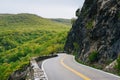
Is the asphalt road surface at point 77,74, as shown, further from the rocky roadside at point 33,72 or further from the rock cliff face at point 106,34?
the rock cliff face at point 106,34

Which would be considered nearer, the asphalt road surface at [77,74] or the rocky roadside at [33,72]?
the rocky roadside at [33,72]

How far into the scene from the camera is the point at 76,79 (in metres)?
18.8

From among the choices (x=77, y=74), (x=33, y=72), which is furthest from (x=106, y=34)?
(x=33, y=72)

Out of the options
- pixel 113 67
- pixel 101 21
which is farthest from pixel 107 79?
pixel 101 21

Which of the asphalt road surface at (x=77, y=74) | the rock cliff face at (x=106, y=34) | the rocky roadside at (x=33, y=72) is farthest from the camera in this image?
the rock cliff face at (x=106, y=34)

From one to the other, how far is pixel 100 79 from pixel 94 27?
92.3 feet

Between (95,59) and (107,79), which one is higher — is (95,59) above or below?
below

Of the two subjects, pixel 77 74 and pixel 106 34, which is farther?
pixel 106 34

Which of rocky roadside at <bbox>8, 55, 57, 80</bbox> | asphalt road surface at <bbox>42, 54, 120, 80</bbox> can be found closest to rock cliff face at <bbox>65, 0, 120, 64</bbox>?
asphalt road surface at <bbox>42, 54, 120, 80</bbox>

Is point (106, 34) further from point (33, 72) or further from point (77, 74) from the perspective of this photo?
point (33, 72)

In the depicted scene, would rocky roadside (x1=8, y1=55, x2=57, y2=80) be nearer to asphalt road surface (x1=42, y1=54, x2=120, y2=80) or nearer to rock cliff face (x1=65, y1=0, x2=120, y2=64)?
asphalt road surface (x1=42, y1=54, x2=120, y2=80)

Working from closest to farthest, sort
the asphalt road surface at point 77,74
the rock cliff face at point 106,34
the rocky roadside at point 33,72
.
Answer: the rocky roadside at point 33,72 < the asphalt road surface at point 77,74 < the rock cliff face at point 106,34

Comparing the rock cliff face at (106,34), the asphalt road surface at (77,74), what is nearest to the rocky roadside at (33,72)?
the asphalt road surface at (77,74)

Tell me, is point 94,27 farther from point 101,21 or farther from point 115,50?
point 115,50
